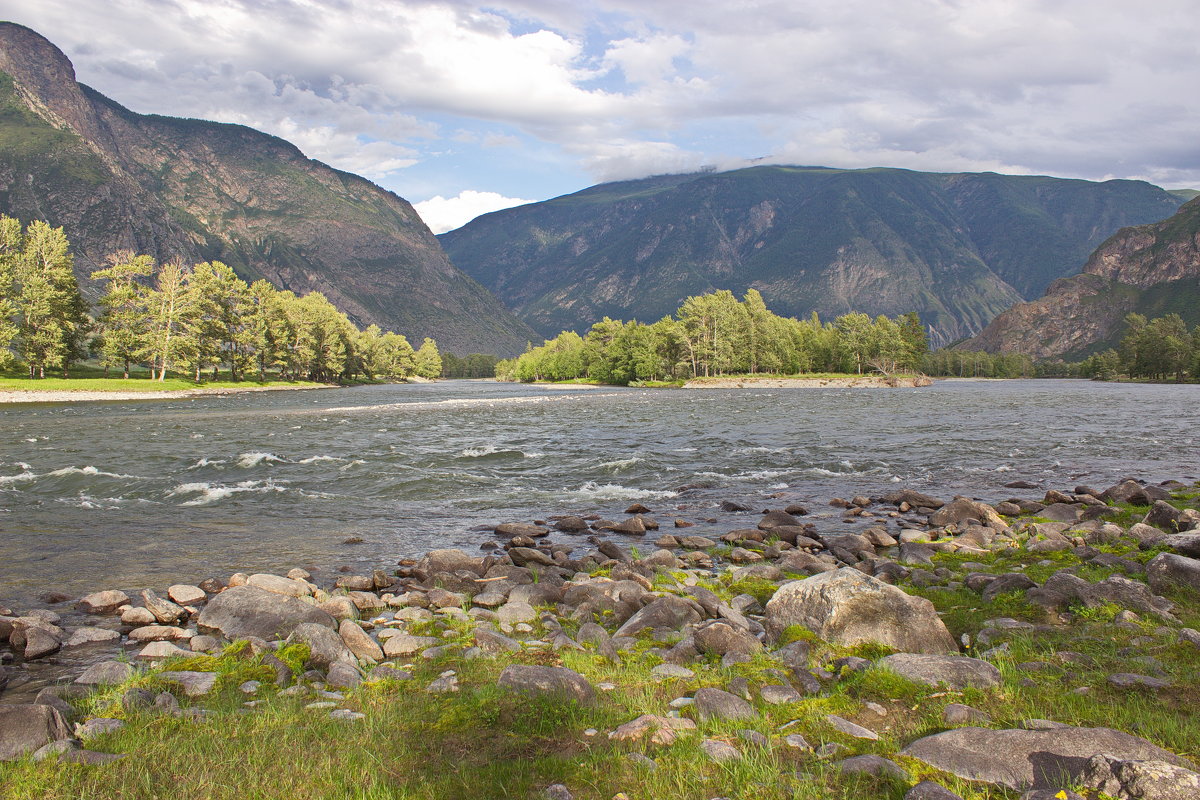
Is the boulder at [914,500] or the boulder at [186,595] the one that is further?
the boulder at [914,500]

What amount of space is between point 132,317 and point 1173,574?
437 ft

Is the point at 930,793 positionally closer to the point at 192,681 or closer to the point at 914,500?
the point at 192,681

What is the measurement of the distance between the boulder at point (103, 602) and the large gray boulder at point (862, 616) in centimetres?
1279

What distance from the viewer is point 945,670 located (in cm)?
814

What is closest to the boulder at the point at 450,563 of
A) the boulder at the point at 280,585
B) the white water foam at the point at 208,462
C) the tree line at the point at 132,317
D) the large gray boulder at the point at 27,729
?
the boulder at the point at 280,585

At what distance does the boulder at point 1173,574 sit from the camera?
35.1ft

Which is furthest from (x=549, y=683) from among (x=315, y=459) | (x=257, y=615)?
(x=315, y=459)

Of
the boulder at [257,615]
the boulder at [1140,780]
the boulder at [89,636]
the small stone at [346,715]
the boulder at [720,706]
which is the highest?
the boulder at [1140,780]

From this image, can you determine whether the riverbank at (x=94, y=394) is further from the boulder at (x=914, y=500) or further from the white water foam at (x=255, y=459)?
the boulder at (x=914, y=500)

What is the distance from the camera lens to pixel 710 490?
2758 cm

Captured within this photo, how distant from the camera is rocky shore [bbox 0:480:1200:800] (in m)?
6.23

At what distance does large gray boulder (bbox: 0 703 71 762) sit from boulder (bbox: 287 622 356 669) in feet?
9.85

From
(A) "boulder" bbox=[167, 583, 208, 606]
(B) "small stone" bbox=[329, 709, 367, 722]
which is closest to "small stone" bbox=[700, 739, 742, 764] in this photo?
(B) "small stone" bbox=[329, 709, 367, 722]

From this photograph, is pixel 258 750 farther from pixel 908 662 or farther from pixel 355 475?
pixel 355 475
